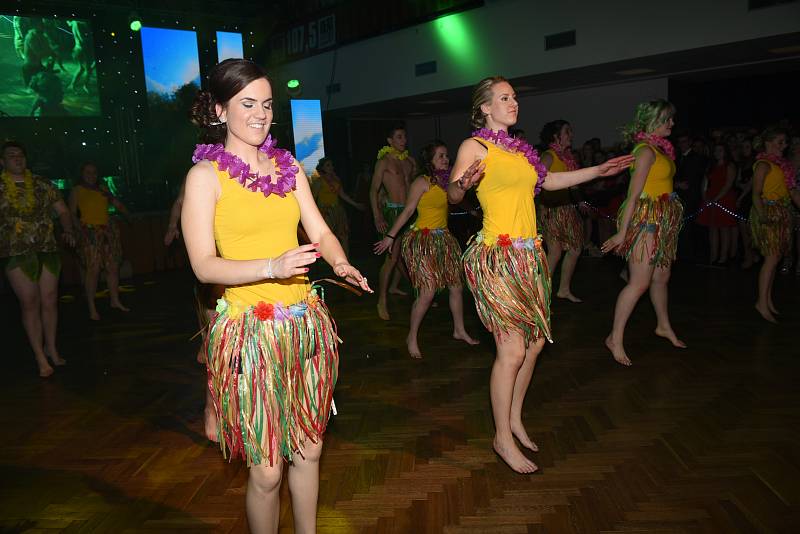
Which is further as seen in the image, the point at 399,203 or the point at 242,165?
the point at 399,203

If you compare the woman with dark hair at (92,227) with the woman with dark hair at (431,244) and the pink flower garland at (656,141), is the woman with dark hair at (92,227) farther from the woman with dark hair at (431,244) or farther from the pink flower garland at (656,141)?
the pink flower garland at (656,141)

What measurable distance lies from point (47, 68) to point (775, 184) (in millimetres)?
10759

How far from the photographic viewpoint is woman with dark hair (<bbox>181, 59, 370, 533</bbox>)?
Result: 5.81ft

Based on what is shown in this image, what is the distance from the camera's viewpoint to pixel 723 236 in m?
7.70

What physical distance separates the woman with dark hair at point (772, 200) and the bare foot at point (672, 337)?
1.06m

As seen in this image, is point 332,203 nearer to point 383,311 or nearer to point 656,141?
point 383,311

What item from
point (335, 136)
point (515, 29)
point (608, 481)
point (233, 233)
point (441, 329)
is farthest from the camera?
point (335, 136)

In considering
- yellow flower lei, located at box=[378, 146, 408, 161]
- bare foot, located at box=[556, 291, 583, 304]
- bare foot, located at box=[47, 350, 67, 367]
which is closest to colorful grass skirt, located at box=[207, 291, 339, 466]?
bare foot, located at box=[47, 350, 67, 367]

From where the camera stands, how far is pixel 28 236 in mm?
4055

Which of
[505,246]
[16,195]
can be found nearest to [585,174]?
[505,246]

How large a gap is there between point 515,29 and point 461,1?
1.02 meters

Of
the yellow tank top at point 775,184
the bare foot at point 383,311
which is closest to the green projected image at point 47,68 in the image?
the bare foot at point 383,311

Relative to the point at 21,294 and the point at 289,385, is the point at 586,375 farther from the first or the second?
the point at 21,294

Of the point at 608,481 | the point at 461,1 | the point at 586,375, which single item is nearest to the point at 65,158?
the point at 461,1
